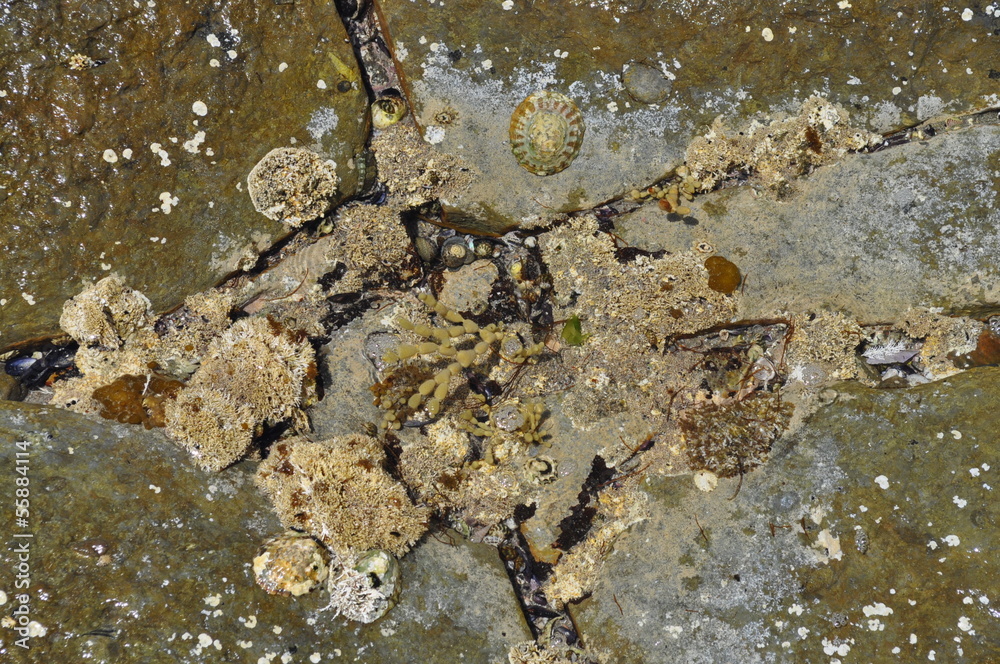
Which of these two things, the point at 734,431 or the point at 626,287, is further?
the point at 626,287

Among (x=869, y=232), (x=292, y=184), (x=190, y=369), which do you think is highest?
(x=292, y=184)

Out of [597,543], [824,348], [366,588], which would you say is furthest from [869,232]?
A: [366,588]

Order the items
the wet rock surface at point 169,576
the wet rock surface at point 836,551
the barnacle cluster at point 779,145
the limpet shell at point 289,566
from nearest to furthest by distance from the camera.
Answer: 1. the wet rock surface at point 169,576
2. the wet rock surface at point 836,551
3. the limpet shell at point 289,566
4. the barnacle cluster at point 779,145

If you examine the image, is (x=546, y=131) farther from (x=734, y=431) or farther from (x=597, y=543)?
(x=597, y=543)

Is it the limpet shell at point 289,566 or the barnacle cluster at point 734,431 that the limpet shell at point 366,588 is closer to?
the limpet shell at point 289,566

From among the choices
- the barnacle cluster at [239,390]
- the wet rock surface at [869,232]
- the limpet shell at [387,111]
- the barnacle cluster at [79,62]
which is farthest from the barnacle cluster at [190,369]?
the wet rock surface at [869,232]

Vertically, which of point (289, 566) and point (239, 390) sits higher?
point (239, 390)

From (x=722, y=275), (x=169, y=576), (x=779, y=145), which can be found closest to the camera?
(x=169, y=576)

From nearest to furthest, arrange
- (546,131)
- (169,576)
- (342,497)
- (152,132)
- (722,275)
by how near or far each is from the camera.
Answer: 1. (169,576)
2. (152,132)
3. (342,497)
4. (546,131)
5. (722,275)
